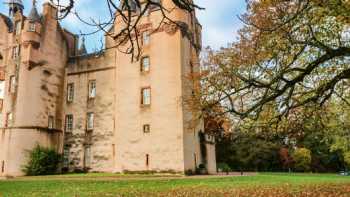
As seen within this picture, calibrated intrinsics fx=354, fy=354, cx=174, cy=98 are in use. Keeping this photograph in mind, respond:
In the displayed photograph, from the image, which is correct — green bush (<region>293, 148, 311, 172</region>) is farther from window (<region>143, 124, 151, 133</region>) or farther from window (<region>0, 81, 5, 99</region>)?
window (<region>0, 81, 5, 99</region>)

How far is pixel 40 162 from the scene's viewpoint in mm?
30438

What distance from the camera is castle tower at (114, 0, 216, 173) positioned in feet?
92.0

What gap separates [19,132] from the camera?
31.0m

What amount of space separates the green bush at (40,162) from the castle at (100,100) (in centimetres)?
67

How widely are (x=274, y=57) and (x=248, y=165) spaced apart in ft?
147

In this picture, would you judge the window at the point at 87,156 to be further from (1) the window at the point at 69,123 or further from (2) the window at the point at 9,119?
(2) the window at the point at 9,119

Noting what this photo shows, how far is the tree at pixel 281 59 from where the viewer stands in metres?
11.6

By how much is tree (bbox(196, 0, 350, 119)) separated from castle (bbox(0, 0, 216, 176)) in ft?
37.6

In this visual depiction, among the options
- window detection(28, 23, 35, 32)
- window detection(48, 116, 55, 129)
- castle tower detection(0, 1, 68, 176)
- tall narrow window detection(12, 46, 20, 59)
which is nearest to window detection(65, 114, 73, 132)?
castle tower detection(0, 1, 68, 176)

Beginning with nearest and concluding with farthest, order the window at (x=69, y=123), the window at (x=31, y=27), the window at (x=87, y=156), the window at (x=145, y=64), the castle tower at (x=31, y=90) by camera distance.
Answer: the window at (x=145, y=64), the castle tower at (x=31, y=90), the window at (x=87, y=156), the window at (x=31, y=27), the window at (x=69, y=123)

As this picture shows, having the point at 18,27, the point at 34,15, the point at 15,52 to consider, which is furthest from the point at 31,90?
the point at 34,15

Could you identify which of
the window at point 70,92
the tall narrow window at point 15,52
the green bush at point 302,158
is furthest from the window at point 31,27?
the green bush at point 302,158

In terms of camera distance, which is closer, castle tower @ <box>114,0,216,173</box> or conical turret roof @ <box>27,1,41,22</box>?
castle tower @ <box>114,0,216,173</box>

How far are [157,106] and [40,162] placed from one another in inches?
→ 445
